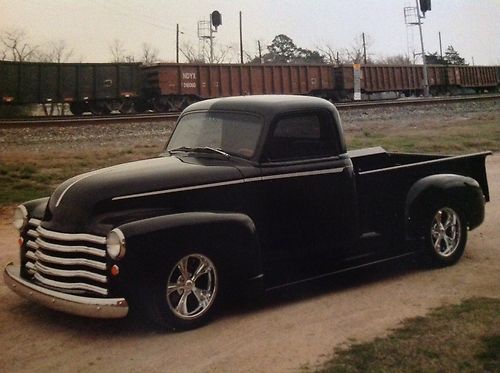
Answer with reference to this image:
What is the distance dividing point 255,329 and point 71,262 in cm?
137

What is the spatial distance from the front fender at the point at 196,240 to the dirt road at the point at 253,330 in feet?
1.47

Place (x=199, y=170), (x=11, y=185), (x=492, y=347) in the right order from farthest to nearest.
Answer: (x=11, y=185), (x=199, y=170), (x=492, y=347)

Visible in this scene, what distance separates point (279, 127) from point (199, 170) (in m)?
0.83

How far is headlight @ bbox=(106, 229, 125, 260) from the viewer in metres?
4.11

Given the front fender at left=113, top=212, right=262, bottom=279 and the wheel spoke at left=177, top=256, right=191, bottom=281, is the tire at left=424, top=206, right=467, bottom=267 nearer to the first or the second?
the front fender at left=113, top=212, right=262, bottom=279

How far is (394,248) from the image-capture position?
580cm

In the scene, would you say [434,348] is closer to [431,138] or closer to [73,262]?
[73,262]

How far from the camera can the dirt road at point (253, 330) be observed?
3900mm

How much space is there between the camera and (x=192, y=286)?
14.7 feet

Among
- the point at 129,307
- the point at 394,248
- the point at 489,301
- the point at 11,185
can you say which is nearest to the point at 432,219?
the point at 394,248

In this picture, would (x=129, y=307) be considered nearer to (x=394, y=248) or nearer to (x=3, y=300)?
(x=3, y=300)

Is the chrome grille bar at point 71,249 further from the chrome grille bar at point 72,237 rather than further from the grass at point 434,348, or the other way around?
the grass at point 434,348

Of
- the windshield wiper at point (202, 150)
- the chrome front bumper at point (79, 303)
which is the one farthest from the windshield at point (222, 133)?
the chrome front bumper at point (79, 303)

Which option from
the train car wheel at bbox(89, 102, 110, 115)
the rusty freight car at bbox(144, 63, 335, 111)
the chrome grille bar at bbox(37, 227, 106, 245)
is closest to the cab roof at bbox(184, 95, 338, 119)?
the chrome grille bar at bbox(37, 227, 106, 245)
